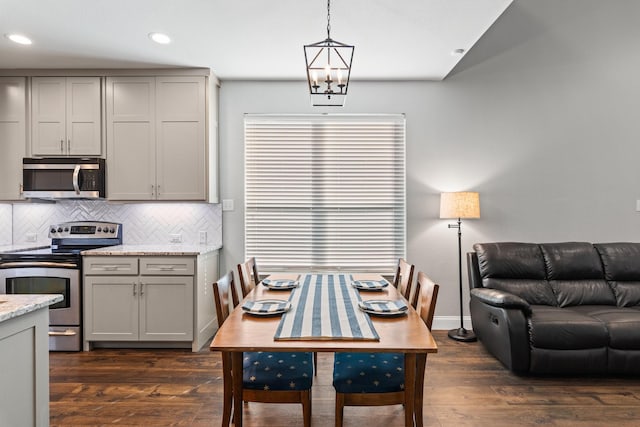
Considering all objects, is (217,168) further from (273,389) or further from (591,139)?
(591,139)

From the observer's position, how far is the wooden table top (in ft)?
5.39

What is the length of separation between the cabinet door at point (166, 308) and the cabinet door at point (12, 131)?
1.68m

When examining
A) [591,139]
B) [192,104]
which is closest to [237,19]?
[192,104]

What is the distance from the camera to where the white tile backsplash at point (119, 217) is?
4199 mm

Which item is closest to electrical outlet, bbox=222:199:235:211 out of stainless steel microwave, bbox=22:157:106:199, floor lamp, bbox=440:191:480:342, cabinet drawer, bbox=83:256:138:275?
cabinet drawer, bbox=83:256:138:275

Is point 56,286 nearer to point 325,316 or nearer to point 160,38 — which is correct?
point 160,38

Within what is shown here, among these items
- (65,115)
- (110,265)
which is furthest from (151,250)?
(65,115)

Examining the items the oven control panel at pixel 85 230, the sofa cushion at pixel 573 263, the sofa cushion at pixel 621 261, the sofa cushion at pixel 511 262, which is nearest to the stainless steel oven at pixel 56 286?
the oven control panel at pixel 85 230

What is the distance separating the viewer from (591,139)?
4.20 meters

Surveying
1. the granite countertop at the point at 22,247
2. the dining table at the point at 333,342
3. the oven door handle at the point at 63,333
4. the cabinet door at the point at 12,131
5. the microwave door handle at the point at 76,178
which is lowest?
the oven door handle at the point at 63,333

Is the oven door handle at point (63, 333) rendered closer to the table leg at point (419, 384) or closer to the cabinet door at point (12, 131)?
the cabinet door at point (12, 131)

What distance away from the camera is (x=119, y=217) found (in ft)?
13.8

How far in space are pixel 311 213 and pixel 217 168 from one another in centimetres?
110

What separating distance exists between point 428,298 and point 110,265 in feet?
9.48
